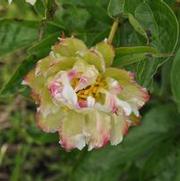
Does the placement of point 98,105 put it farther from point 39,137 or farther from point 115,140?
point 39,137

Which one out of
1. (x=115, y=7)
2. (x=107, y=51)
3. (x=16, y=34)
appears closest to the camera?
(x=107, y=51)

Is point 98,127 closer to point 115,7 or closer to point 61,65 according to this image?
point 61,65

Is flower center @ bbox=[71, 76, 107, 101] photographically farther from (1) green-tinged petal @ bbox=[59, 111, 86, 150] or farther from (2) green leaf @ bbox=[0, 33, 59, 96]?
(2) green leaf @ bbox=[0, 33, 59, 96]

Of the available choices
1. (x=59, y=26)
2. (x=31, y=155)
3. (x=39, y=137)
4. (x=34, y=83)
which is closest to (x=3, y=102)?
(x=31, y=155)

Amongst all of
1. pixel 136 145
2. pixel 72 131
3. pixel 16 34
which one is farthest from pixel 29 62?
pixel 136 145

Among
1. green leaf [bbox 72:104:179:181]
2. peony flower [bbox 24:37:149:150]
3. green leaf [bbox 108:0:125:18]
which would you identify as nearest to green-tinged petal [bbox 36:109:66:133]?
peony flower [bbox 24:37:149:150]
